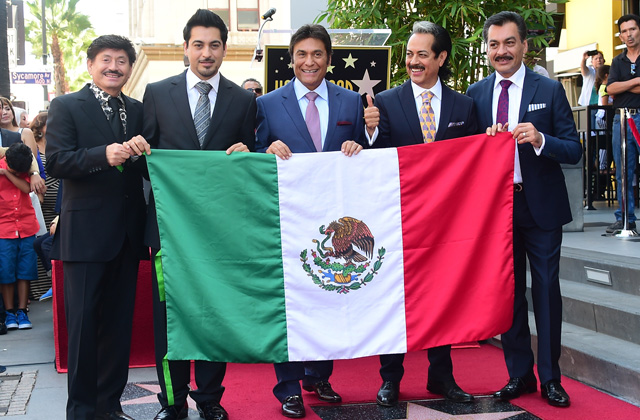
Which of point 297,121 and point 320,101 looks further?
point 320,101

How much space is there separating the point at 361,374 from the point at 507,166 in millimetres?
1757

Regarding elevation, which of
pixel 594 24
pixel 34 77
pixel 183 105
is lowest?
pixel 183 105

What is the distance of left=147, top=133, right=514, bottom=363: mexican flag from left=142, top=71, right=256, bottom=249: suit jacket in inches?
5.3

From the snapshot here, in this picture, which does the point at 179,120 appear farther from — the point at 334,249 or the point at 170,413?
the point at 170,413

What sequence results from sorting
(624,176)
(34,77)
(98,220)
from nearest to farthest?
(98,220), (624,176), (34,77)

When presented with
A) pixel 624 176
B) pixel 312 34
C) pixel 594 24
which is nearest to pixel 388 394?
pixel 312 34

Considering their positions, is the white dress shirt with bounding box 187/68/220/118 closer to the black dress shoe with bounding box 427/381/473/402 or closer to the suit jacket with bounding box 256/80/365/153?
the suit jacket with bounding box 256/80/365/153

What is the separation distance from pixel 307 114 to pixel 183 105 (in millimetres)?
735

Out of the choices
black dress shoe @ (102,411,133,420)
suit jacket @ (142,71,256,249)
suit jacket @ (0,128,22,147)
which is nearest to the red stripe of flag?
suit jacket @ (142,71,256,249)

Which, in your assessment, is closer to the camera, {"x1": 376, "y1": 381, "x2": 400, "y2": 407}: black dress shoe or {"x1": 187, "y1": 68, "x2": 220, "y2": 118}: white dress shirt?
{"x1": 187, "y1": 68, "x2": 220, "y2": 118}: white dress shirt

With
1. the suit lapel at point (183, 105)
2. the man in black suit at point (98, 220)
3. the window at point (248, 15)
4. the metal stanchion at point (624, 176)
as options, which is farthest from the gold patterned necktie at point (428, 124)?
the window at point (248, 15)

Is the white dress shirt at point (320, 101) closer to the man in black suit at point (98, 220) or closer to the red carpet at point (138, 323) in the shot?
the man in black suit at point (98, 220)

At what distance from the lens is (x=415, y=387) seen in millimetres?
4969

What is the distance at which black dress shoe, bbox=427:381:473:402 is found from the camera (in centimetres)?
456
